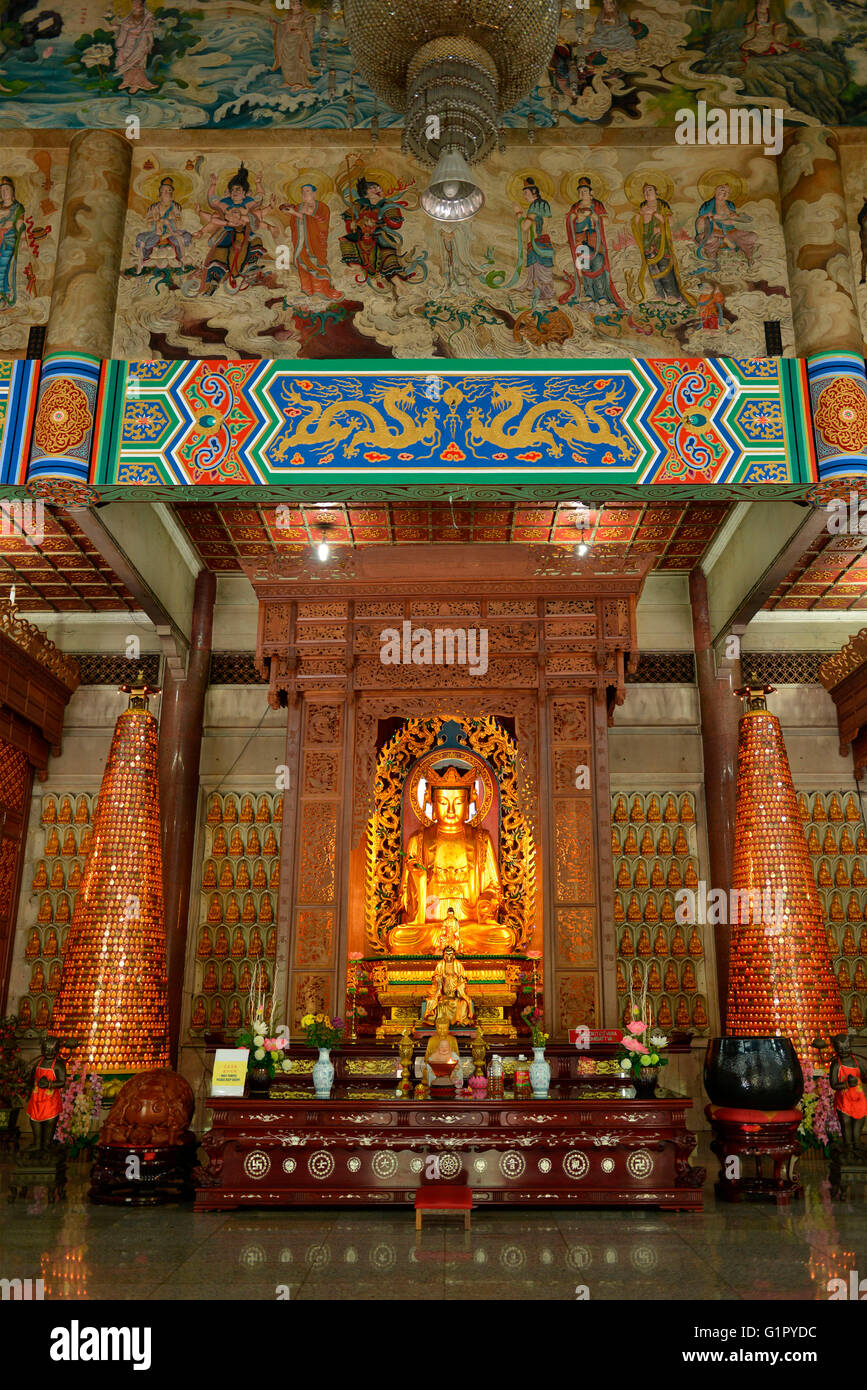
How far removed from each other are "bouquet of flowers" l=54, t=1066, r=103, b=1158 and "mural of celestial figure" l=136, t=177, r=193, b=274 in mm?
5558

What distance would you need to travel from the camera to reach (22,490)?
6031 millimetres

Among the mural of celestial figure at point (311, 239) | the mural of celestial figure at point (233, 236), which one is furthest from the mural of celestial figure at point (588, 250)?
the mural of celestial figure at point (233, 236)

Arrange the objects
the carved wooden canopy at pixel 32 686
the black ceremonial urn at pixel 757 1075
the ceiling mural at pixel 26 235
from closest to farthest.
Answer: the black ceremonial urn at pixel 757 1075 → the ceiling mural at pixel 26 235 → the carved wooden canopy at pixel 32 686

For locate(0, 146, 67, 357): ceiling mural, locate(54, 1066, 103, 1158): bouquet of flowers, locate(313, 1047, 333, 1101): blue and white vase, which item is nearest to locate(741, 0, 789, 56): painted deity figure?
locate(0, 146, 67, 357): ceiling mural

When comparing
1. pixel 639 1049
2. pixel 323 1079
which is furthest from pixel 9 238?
pixel 639 1049

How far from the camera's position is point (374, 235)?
6.59 m

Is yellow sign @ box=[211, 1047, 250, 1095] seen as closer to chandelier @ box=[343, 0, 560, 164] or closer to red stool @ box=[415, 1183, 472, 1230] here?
red stool @ box=[415, 1183, 472, 1230]

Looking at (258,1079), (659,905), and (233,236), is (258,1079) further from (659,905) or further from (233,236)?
(659,905)

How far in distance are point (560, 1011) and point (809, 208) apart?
6066 mm

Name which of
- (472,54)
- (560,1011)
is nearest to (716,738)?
(560,1011)

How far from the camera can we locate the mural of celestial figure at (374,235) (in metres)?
6.53

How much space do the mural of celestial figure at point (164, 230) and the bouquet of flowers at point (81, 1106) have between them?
5.56m

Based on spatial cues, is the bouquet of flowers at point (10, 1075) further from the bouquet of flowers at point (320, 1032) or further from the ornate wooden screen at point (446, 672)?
the bouquet of flowers at point (320, 1032)

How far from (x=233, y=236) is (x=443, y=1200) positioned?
222 inches
